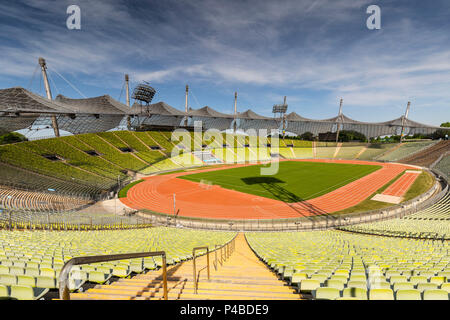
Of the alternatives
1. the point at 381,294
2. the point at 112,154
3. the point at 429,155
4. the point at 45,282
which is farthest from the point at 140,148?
the point at 429,155

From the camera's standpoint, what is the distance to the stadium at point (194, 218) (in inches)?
198

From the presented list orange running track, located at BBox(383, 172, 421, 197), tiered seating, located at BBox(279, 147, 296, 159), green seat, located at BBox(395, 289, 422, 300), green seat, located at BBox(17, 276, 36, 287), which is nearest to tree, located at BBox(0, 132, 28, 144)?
green seat, located at BBox(17, 276, 36, 287)

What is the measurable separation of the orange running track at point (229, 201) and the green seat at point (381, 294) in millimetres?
20729

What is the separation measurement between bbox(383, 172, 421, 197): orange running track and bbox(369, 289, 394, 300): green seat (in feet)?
112

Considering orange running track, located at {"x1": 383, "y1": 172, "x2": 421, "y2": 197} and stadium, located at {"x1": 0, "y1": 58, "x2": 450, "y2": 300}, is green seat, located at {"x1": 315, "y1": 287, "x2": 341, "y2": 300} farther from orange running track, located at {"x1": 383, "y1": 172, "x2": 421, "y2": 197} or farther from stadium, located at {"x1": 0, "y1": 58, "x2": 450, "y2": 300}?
orange running track, located at {"x1": 383, "y1": 172, "x2": 421, "y2": 197}

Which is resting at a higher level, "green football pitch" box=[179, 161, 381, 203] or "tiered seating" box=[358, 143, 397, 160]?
"tiered seating" box=[358, 143, 397, 160]

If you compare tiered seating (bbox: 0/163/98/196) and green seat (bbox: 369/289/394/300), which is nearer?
green seat (bbox: 369/289/394/300)

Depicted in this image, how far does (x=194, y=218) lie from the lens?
24188mm

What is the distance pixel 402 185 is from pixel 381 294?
1657 inches

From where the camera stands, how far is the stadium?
5027mm

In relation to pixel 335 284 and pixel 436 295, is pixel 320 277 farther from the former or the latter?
pixel 436 295

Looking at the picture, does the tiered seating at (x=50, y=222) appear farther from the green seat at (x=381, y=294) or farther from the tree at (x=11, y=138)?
the tree at (x=11, y=138)

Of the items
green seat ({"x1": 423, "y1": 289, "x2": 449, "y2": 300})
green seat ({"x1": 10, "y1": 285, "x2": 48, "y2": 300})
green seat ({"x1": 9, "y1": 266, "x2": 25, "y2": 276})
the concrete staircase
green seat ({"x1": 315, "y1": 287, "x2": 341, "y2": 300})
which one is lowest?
the concrete staircase
